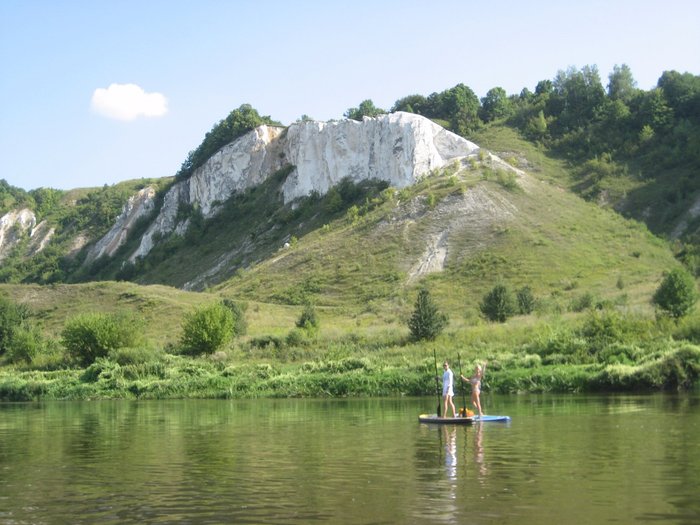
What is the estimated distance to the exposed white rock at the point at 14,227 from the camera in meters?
159

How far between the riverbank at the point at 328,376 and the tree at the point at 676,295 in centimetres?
782

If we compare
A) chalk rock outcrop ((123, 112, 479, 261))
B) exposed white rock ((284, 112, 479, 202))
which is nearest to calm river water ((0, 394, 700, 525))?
exposed white rock ((284, 112, 479, 202))

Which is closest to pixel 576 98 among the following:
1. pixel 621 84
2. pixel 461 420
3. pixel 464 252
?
pixel 621 84

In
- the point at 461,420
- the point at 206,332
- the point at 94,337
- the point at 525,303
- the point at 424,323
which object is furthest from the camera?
the point at 525,303

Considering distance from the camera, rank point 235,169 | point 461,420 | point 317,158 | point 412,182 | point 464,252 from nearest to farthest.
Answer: point 461,420 → point 464,252 → point 412,182 → point 317,158 → point 235,169

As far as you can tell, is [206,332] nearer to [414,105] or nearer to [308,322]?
[308,322]

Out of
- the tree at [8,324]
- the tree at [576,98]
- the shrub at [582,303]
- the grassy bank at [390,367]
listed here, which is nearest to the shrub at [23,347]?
the tree at [8,324]

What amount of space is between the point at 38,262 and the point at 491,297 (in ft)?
352

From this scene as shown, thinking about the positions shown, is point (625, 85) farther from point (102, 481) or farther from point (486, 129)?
point (102, 481)

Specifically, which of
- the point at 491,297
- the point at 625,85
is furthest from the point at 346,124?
the point at 491,297

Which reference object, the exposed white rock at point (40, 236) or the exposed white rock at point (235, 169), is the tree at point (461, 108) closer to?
the exposed white rock at point (235, 169)

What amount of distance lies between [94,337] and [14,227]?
119 m

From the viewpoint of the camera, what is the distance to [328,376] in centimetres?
4150

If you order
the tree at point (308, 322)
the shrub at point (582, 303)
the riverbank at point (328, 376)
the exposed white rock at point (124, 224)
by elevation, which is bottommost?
the riverbank at point (328, 376)
